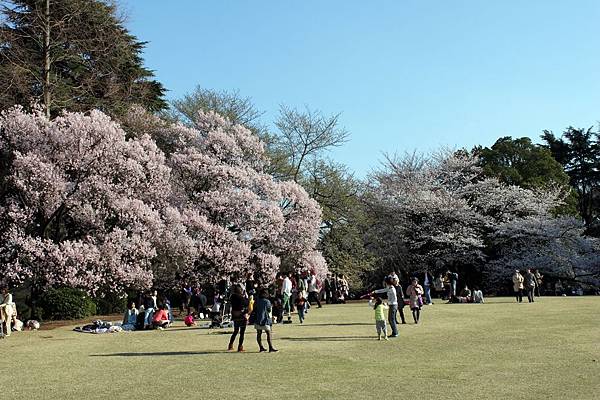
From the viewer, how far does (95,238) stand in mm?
23172

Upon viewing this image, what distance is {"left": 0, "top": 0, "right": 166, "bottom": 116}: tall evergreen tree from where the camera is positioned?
2589 cm

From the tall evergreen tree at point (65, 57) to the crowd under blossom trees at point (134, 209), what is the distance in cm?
188

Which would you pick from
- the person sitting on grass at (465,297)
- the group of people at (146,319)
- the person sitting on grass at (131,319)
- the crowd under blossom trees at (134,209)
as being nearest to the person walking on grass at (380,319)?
the group of people at (146,319)

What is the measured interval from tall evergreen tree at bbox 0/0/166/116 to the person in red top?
11.0m

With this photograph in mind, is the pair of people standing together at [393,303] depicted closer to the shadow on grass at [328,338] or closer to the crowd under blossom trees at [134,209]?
the shadow on grass at [328,338]

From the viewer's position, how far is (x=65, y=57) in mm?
26969

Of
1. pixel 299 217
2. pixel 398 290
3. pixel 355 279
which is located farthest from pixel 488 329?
pixel 355 279

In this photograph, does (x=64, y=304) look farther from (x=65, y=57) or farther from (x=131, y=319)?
(x=65, y=57)

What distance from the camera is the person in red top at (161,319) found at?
62.6 ft

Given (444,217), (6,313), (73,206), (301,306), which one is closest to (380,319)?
(301,306)

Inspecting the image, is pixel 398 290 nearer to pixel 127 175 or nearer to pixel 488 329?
pixel 488 329

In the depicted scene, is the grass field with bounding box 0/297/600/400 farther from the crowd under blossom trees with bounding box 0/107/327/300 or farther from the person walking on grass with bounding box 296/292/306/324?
the crowd under blossom trees with bounding box 0/107/327/300

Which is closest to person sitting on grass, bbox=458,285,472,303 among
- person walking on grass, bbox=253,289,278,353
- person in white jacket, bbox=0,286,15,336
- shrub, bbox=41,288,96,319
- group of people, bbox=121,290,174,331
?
group of people, bbox=121,290,174,331

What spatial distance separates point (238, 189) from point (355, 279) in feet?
38.6
